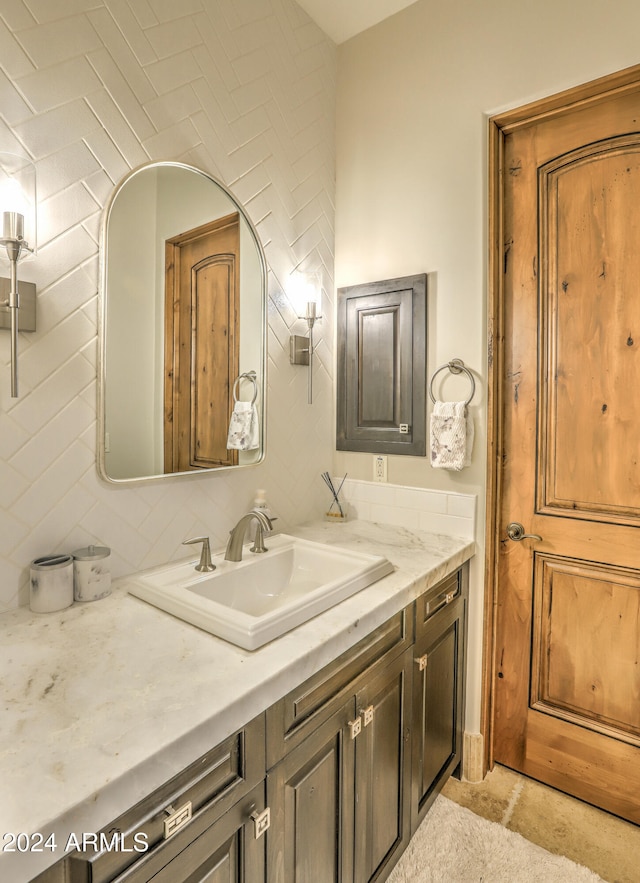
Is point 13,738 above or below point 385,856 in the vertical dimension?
above

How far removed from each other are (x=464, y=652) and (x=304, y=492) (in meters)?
0.88

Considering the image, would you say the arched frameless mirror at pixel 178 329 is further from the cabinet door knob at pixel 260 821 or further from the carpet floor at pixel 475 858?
the carpet floor at pixel 475 858

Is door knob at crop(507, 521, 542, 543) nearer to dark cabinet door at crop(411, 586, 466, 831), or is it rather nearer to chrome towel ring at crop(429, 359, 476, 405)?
dark cabinet door at crop(411, 586, 466, 831)

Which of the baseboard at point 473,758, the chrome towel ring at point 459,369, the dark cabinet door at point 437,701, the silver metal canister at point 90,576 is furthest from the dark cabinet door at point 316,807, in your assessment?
the chrome towel ring at point 459,369

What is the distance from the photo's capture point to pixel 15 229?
1.10 metres

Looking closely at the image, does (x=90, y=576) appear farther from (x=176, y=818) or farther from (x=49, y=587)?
(x=176, y=818)

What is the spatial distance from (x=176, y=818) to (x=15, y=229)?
1.21 m

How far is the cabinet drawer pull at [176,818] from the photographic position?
30.0 inches

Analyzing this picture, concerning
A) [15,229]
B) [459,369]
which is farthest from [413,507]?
[15,229]

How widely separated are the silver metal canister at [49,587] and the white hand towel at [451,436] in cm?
127

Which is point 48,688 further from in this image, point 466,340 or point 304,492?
point 466,340

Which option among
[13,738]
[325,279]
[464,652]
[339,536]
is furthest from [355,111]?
[13,738]

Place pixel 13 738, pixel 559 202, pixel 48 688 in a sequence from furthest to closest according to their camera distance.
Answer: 1. pixel 559 202
2. pixel 48 688
3. pixel 13 738

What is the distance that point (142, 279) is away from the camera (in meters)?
1.43
